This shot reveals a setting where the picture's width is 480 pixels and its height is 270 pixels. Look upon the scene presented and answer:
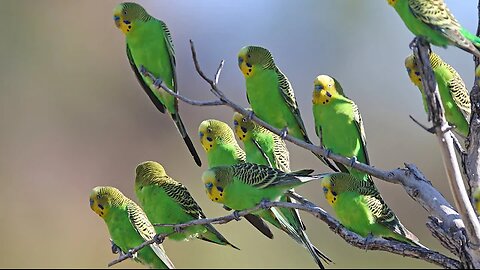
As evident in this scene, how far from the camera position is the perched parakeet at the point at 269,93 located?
128 inches

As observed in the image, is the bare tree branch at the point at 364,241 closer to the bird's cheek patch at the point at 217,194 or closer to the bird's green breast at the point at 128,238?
the bird's cheek patch at the point at 217,194

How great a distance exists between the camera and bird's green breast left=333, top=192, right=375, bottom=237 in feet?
9.78

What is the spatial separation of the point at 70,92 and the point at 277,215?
7.47 metres

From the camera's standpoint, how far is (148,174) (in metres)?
3.48

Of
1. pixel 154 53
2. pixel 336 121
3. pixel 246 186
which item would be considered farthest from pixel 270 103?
pixel 154 53

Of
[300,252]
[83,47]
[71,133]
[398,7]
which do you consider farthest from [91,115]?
[398,7]

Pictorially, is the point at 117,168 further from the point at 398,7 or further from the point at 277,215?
the point at 398,7

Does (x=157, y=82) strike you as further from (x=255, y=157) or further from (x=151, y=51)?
(x=255, y=157)

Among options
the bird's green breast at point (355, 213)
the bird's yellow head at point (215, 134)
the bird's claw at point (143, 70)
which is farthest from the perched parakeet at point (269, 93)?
the bird's claw at point (143, 70)

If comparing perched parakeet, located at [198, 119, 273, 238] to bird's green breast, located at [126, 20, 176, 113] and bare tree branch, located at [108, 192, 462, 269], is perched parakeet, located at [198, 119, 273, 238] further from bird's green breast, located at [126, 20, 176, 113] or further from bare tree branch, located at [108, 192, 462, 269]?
bare tree branch, located at [108, 192, 462, 269]

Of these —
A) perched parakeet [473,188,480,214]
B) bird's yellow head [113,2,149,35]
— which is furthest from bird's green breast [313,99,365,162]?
bird's yellow head [113,2,149,35]

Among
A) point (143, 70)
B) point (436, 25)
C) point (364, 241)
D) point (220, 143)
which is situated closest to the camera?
point (436, 25)

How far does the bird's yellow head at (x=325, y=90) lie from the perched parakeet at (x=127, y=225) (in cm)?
94

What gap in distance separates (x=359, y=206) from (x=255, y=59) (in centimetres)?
80
